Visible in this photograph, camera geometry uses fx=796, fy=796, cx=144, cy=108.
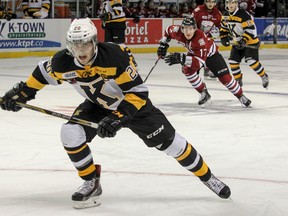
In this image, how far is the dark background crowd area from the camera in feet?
49.0

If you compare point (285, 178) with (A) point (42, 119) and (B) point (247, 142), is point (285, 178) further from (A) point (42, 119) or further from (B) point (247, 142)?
(A) point (42, 119)

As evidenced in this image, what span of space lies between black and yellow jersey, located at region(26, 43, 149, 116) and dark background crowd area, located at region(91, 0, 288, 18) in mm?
10521

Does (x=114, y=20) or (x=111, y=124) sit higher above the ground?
(x=111, y=124)

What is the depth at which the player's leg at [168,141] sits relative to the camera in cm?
390

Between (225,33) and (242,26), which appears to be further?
(225,33)

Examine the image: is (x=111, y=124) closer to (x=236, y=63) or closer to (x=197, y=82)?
(x=197, y=82)

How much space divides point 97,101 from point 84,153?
0.27 m

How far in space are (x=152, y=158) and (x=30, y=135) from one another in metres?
1.32

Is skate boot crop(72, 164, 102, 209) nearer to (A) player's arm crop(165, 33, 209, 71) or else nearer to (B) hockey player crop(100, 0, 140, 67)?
(A) player's arm crop(165, 33, 209, 71)

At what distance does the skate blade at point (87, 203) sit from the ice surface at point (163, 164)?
0.10ft

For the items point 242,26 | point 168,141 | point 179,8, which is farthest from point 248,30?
point 179,8

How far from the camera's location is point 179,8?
16.0 m

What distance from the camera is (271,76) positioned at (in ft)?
37.0

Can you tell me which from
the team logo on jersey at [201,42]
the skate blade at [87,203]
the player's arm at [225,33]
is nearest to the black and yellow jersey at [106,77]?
the skate blade at [87,203]
